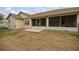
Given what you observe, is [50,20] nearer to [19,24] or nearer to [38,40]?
[38,40]

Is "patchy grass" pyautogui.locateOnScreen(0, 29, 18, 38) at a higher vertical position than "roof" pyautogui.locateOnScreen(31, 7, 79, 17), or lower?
lower

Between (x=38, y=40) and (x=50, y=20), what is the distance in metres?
0.51

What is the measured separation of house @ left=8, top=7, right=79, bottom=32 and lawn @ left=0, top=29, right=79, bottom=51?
0.43 feet

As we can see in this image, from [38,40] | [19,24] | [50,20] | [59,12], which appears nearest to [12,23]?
[19,24]

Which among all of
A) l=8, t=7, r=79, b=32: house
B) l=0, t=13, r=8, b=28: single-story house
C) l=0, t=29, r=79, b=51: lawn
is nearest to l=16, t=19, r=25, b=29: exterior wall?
l=8, t=7, r=79, b=32: house

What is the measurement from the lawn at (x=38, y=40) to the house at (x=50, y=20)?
0.43 ft

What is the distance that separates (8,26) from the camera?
4078mm

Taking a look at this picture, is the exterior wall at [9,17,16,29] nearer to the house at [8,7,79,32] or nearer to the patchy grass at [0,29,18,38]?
the house at [8,7,79,32]

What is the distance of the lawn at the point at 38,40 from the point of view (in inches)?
155

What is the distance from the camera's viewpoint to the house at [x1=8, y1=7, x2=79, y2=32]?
3.94 meters

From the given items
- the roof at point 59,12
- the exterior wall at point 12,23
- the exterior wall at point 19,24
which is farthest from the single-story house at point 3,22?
the roof at point 59,12
